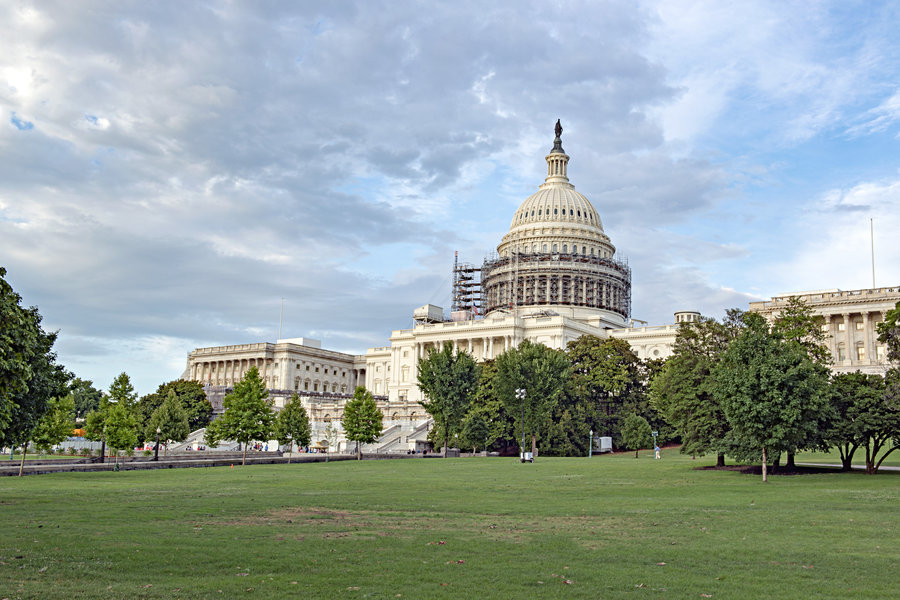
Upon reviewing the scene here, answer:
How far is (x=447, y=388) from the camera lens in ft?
238

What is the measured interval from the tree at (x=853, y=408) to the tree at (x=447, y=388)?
1329 inches

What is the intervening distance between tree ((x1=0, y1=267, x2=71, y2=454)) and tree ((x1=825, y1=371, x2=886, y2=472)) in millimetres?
36332

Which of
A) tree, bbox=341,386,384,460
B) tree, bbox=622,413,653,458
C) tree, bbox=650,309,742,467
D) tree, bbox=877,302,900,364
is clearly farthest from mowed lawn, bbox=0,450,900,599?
tree, bbox=622,413,653,458

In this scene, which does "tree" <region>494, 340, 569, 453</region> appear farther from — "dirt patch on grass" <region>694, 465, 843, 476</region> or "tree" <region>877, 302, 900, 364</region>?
"tree" <region>877, 302, 900, 364</region>

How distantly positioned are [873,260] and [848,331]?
11383 mm

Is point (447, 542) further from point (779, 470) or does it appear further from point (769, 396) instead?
point (779, 470)

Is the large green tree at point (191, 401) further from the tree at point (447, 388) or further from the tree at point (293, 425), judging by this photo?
the tree at point (447, 388)

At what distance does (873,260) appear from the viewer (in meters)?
111

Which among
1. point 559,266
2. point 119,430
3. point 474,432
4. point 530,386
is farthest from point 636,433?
point 559,266

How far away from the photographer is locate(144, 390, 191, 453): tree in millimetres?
72875

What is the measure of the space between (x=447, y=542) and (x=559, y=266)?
13392 centimetres

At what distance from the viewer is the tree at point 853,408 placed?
4247 centimetres

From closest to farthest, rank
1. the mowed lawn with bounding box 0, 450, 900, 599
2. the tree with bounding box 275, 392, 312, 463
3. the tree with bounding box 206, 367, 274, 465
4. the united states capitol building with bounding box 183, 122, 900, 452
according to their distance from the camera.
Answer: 1. the mowed lawn with bounding box 0, 450, 900, 599
2. the tree with bounding box 206, 367, 274, 465
3. the tree with bounding box 275, 392, 312, 463
4. the united states capitol building with bounding box 183, 122, 900, 452

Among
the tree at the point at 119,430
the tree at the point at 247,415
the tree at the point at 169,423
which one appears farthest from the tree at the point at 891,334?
the tree at the point at 169,423
